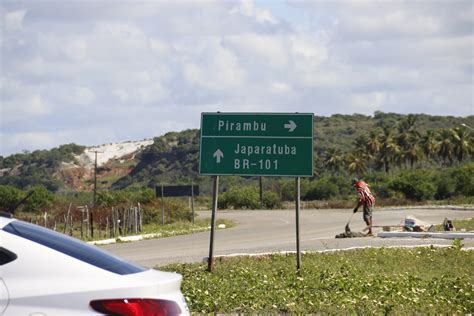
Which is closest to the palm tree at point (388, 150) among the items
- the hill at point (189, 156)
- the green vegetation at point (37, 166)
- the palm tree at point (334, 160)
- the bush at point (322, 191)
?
the hill at point (189, 156)

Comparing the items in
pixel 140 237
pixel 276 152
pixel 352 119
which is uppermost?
pixel 352 119

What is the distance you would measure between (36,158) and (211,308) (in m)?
140

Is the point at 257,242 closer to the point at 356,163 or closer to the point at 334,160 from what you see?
the point at 356,163

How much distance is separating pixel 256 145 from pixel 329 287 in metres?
4.78

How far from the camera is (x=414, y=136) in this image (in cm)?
11725

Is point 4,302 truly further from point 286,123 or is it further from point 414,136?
point 414,136

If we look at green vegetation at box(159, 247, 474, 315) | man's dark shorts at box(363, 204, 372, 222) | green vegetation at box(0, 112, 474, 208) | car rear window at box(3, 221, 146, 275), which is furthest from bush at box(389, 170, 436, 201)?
car rear window at box(3, 221, 146, 275)

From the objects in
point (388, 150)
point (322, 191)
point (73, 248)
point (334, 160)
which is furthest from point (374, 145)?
point (73, 248)

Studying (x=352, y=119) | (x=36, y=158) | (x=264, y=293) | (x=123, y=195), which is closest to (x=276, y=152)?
(x=264, y=293)

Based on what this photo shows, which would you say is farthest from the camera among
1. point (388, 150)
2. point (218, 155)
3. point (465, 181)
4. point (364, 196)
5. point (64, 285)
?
point (388, 150)

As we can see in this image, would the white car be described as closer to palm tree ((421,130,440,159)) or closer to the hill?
the hill

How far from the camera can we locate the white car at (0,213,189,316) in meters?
6.17

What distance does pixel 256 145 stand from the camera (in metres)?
18.5

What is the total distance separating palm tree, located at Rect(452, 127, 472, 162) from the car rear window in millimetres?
108843
